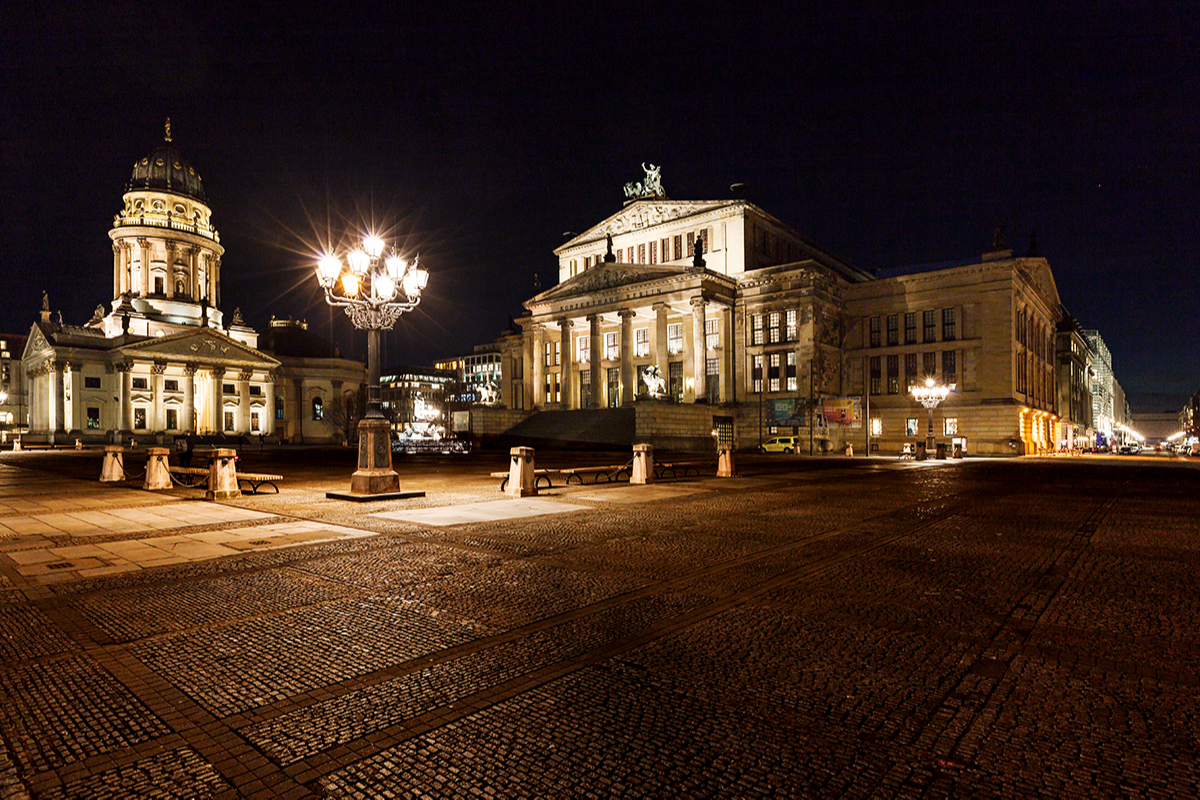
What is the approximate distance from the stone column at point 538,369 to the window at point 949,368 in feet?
125

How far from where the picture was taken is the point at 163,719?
369 cm

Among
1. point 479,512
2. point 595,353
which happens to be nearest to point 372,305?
point 479,512

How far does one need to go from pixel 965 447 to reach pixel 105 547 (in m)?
58.5

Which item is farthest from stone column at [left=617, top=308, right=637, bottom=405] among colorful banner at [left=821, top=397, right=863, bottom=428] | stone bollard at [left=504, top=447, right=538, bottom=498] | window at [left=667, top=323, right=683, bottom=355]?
stone bollard at [left=504, top=447, right=538, bottom=498]

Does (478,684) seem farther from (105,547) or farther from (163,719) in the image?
(105,547)

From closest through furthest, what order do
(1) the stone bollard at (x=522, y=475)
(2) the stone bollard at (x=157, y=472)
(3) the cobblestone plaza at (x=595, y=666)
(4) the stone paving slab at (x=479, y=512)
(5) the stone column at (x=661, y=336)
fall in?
(3) the cobblestone plaza at (x=595, y=666) → (4) the stone paving slab at (x=479, y=512) → (1) the stone bollard at (x=522, y=475) → (2) the stone bollard at (x=157, y=472) → (5) the stone column at (x=661, y=336)

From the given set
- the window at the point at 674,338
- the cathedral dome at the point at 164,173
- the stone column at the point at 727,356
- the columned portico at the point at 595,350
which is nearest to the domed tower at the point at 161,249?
the cathedral dome at the point at 164,173

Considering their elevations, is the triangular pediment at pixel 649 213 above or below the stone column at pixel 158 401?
above

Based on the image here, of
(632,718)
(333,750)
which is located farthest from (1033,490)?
(333,750)

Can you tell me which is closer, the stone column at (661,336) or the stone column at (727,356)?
the stone column at (661,336)

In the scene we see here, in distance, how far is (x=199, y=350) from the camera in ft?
259

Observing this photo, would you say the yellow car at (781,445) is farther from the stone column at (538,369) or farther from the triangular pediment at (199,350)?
the triangular pediment at (199,350)

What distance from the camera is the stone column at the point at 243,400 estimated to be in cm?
8512

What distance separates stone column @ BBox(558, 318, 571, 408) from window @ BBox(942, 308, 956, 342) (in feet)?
114
